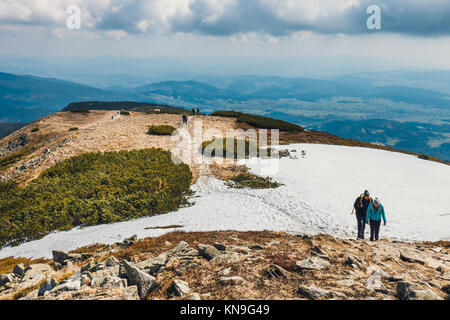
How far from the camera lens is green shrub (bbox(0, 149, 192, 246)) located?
45.9 feet

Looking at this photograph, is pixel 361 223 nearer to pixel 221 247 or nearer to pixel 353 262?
pixel 353 262

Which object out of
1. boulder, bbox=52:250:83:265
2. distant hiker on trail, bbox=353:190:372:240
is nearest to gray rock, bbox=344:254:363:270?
distant hiker on trail, bbox=353:190:372:240

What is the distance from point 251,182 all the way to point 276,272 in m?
14.0

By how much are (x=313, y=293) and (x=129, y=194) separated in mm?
14057

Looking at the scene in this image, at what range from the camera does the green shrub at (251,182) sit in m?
20.5

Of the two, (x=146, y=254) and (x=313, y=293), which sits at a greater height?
(x=313, y=293)

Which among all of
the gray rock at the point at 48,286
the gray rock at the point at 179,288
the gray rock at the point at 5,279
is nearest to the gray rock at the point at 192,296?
the gray rock at the point at 179,288

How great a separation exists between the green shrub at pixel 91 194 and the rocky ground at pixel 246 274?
3373mm

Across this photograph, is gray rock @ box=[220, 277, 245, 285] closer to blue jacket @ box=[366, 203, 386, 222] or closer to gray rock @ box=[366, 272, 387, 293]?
gray rock @ box=[366, 272, 387, 293]

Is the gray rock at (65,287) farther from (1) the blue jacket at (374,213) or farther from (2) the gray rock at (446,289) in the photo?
(1) the blue jacket at (374,213)

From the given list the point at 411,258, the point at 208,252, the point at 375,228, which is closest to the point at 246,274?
the point at 208,252

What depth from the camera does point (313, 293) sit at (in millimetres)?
6086
